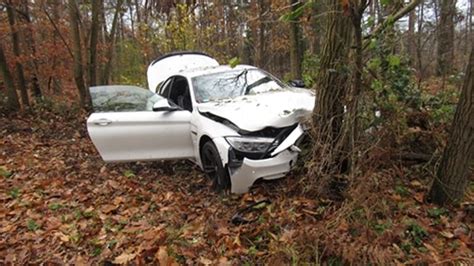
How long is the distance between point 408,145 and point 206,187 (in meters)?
2.62

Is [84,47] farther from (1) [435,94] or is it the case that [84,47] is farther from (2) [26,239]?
(1) [435,94]

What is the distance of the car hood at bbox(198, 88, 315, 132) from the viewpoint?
179 inches

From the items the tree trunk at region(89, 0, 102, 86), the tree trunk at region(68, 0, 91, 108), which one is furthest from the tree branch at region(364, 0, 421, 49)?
the tree trunk at region(89, 0, 102, 86)

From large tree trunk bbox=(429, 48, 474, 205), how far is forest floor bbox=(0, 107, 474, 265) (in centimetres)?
15

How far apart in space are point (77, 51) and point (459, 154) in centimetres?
915

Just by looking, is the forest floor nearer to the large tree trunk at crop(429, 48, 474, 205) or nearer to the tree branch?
the large tree trunk at crop(429, 48, 474, 205)

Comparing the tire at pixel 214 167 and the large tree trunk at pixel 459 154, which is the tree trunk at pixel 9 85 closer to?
the tire at pixel 214 167

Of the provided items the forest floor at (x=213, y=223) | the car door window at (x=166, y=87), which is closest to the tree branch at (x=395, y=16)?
the forest floor at (x=213, y=223)

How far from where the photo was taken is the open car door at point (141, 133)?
5.55 metres

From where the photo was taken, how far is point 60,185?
5.84 meters

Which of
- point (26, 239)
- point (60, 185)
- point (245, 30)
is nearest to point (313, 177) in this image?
point (26, 239)

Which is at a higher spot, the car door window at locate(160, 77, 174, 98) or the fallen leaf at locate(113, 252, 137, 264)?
the car door window at locate(160, 77, 174, 98)

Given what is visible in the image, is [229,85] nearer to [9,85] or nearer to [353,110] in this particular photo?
[353,110]

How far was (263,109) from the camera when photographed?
15.6 ft
